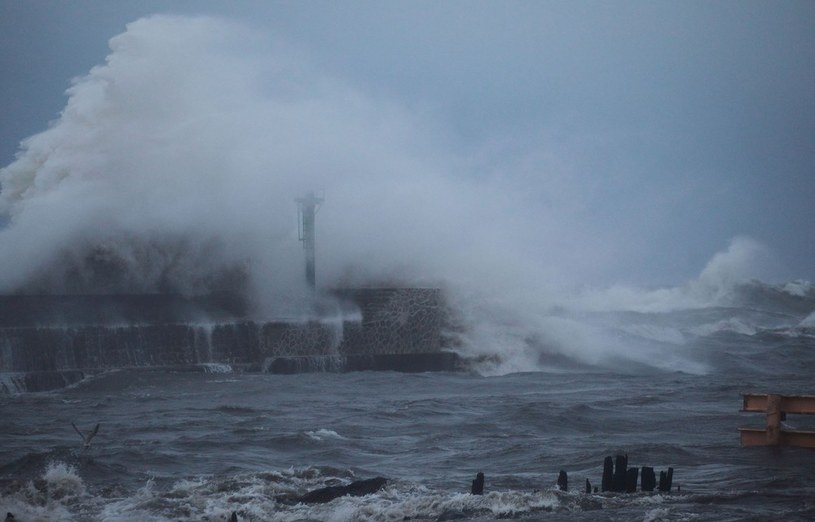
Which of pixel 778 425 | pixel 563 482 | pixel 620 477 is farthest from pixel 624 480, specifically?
pixel 778 425

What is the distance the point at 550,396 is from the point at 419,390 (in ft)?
8.60

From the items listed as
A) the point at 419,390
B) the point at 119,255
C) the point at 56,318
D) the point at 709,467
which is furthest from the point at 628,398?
the point at 119,255

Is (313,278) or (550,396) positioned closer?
(550,396)

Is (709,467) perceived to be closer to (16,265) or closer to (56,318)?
(56,318)

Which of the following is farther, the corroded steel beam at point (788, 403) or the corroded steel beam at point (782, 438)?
the corroded steel beam at point (782, 438)

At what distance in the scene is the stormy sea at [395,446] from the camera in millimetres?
10273

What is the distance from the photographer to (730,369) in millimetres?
25859

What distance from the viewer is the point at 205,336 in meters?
23.0

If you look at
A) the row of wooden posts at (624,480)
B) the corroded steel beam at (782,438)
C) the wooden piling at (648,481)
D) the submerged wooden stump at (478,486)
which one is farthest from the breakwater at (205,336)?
the wooden piling at (648,481)

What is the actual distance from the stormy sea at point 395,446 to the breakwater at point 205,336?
55 cm

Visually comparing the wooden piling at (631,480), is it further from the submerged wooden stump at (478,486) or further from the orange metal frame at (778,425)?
the orange metal frame at (778,425)

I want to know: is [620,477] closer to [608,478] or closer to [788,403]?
[608,478]

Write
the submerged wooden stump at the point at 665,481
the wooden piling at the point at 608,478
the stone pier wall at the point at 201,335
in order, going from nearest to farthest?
the submerged wooden stump at the point at 665,481 → the wooden piling at the point at 608,478 → the stone pier wall at the point at 201,335

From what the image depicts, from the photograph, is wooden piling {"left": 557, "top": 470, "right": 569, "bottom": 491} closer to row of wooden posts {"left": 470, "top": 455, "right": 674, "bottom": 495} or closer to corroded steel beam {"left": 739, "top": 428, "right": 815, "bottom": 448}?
row of wooden posts {"left": 470, "top": 455, "right": 674, "bottom": 495}
